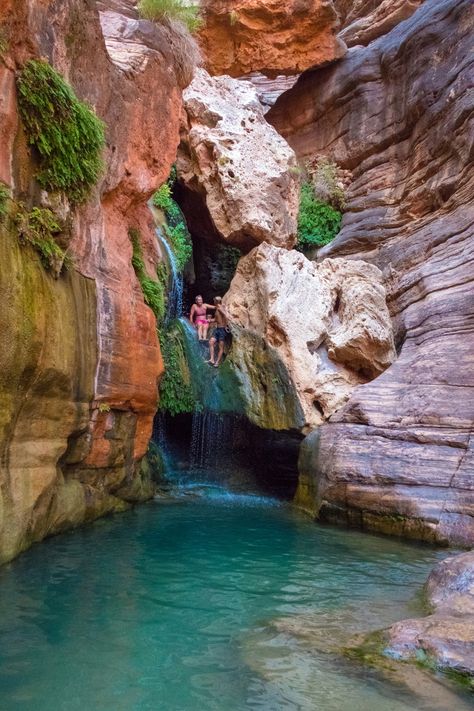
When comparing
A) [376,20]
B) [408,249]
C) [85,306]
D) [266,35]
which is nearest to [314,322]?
[408,249]

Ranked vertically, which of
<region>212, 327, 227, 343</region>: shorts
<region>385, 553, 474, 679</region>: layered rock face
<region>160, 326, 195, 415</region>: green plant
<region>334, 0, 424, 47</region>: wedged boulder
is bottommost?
<region>385, 553, 474, 679</region>: layered rock face

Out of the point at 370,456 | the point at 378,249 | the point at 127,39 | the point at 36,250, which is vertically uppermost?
the point at 127,39

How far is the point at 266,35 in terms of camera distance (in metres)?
16.7

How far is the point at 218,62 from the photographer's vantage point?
54.6 feet

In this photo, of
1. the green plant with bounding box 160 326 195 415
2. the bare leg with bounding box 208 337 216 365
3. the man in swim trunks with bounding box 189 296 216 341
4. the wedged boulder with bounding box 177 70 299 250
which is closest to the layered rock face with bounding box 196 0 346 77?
the wedged boulder with bounding box 177 70 299 250

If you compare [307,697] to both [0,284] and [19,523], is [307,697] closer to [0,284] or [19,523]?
[19,523]

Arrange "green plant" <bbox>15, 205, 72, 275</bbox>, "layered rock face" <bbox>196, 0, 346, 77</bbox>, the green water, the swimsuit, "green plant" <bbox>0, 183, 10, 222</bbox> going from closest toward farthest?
the green water, "green plant" <bbox>0, 183, 10, 222</bbox>, "green plant" <bbox>15, 205, 72, 275</bbox>, the swimsuit, "layered rock face" <bbox>196, 0, 346, 77</bbox>

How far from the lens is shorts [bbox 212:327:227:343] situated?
43.2 ft

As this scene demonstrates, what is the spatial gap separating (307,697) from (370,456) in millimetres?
6027

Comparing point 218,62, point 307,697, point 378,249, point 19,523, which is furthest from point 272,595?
point 218,62

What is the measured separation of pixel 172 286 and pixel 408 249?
5.99 metres

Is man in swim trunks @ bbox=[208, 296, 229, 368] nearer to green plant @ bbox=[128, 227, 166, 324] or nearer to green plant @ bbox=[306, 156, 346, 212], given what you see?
green plant @ bbox=[128, 227, 166, 324]

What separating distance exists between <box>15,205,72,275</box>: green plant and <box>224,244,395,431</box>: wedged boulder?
6.27 metres

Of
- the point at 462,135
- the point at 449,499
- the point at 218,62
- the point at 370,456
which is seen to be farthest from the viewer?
the point at 218,62
